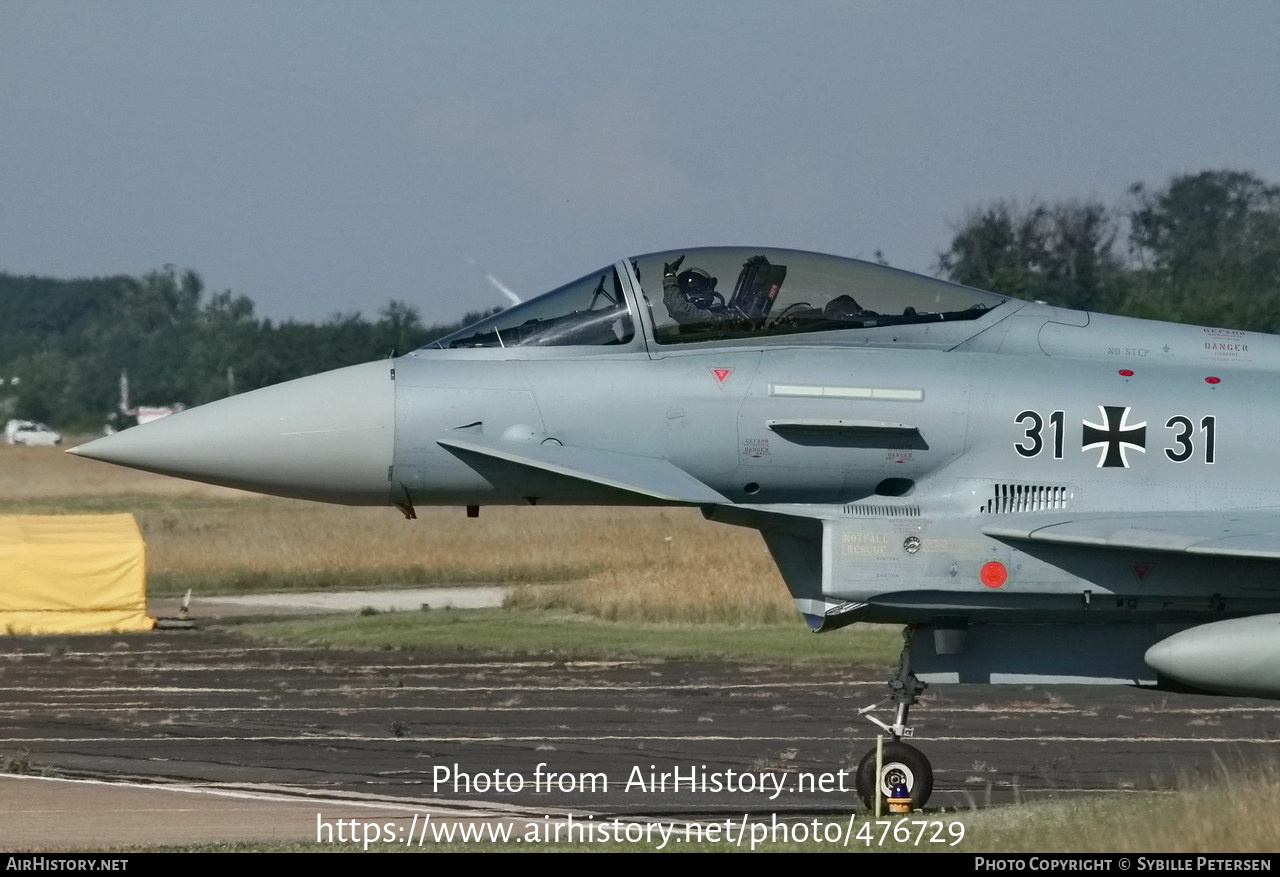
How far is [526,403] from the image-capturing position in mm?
9633

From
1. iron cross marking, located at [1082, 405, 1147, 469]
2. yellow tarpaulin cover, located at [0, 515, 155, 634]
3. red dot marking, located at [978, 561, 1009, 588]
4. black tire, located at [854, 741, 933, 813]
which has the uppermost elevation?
iron cross marking, located at [1082, 405, 1147, 469]

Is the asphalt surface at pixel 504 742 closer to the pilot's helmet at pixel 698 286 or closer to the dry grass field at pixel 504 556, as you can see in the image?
the pilot's helmet at pixel 698 286

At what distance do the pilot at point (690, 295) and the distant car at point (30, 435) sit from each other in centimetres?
5336

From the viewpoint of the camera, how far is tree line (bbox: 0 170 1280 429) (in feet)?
96.3

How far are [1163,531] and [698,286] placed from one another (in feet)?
9.35

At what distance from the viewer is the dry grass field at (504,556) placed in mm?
24938

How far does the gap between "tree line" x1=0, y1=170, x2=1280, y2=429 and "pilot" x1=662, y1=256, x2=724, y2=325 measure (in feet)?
4.44

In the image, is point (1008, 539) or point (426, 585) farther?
point (426, 585)

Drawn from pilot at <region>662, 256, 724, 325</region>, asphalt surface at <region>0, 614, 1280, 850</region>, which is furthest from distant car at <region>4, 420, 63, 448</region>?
pilot at <region>662, 256, 724, 325</region>

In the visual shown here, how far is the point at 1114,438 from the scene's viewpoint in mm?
9859

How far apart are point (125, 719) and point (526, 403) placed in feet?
26.8

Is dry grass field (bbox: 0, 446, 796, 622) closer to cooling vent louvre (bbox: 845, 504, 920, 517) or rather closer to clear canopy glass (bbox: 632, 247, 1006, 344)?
clear canopy glass (bbox: 632, 247, 1006, 344)
